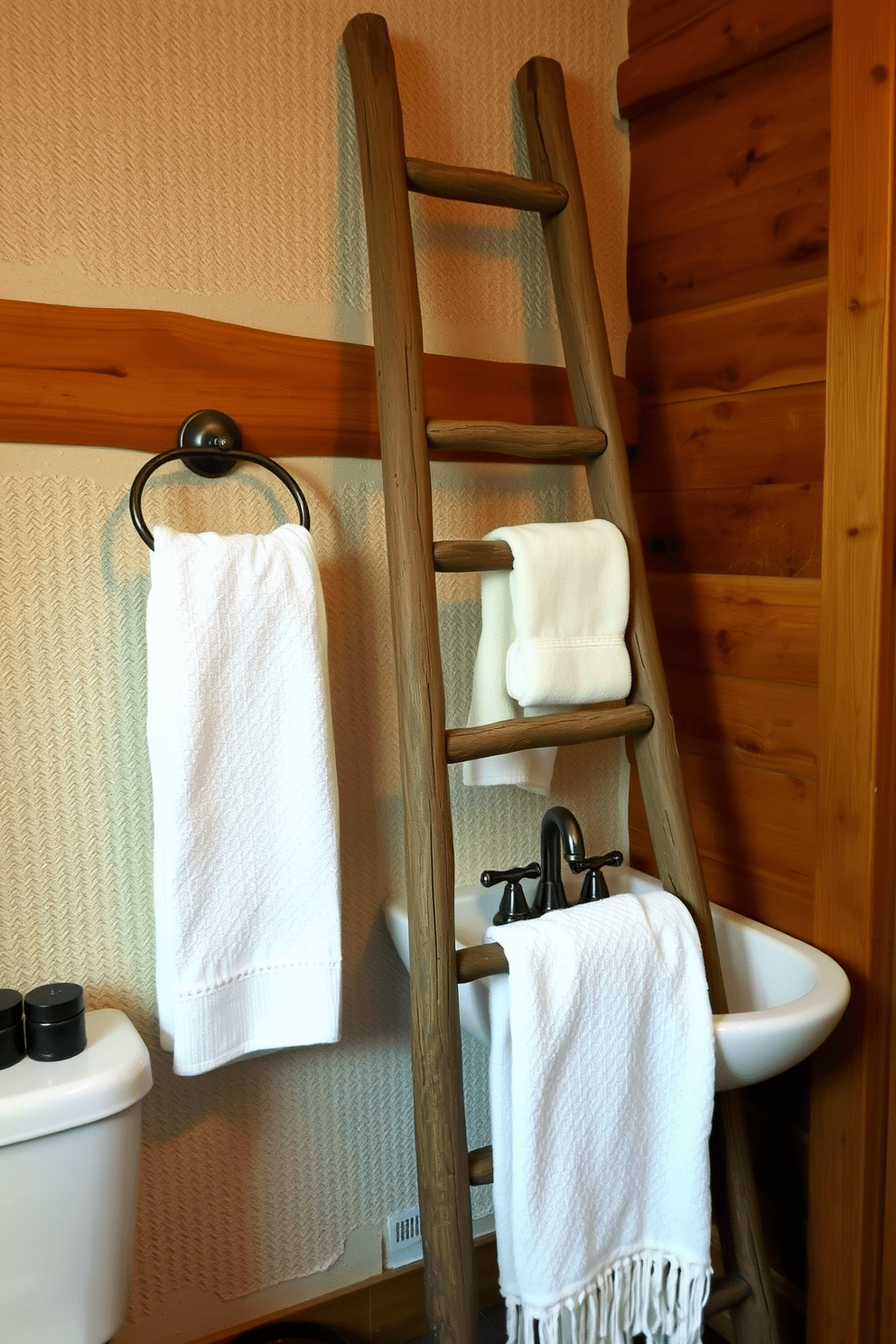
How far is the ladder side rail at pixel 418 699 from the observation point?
1.16 metres

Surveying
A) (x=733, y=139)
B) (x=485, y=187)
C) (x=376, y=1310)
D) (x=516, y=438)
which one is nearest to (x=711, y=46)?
(x=733, y=139)

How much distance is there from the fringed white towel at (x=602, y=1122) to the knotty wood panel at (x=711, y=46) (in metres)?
1.09

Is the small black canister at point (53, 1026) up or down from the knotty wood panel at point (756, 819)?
down

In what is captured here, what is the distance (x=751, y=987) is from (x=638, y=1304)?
16.1 inches

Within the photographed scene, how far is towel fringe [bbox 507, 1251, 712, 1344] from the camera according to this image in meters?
1.18

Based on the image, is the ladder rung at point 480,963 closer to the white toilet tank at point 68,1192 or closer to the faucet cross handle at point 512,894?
the faucet cross handle at point 512,894

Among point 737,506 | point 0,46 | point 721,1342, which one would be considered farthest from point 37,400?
point 721,1342

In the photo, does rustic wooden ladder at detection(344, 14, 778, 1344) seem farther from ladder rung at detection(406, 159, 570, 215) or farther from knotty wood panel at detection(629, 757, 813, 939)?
knotty wood panel at detection(629, 757, 813, 939)

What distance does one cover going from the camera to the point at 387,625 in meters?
1.43

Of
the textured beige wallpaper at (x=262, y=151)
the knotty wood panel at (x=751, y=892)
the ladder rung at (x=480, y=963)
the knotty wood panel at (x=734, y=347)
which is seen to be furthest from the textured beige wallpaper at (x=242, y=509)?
the ladder rung at (x=480, y=963)

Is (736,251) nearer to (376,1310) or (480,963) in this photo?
(480,963)

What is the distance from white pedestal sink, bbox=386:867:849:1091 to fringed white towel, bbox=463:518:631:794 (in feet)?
0.80

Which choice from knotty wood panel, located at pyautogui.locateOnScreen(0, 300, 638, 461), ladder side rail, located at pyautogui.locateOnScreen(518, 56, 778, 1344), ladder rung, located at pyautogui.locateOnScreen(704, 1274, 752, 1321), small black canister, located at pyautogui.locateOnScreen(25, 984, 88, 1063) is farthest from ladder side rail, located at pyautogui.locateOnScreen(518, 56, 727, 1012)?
small black canister, located at pyautogui.locateOnScreen(25, 984, 88, 1063)

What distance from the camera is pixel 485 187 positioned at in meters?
1.31
